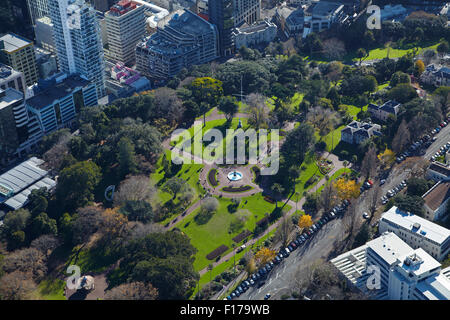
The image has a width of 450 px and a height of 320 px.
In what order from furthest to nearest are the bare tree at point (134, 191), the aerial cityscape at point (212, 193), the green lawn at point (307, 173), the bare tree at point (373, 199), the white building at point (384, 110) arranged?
the white building at point (384, 110)
the green lawn at point (307, 173)
the bare tree at point (134, 191)
the bare tree at point (373, 199)
the aerial cityscape at point (212, 193)

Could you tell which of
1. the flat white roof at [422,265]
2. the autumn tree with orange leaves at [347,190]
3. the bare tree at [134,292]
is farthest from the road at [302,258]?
the flat white roof at [422,265]

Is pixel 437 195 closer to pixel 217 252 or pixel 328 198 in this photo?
pixel 328 198

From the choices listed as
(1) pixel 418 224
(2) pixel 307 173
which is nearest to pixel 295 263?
(1) pixel 418 224

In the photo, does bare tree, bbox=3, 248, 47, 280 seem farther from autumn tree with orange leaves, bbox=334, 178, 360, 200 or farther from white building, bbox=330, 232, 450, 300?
autumn tree with orange leaves, bbox=334, 178, 360, 200

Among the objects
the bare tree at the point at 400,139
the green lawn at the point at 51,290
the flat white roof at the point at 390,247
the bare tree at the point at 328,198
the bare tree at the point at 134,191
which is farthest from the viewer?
the bare tree at the point at 400,139

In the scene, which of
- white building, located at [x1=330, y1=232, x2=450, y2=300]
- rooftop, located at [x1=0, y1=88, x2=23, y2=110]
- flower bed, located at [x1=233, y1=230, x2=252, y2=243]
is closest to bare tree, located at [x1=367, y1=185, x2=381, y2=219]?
white building, located at [x1=330, y1=232, x2=450, y2=300]

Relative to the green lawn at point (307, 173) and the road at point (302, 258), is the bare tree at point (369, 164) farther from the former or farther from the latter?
the green lawn at point (307, 173)

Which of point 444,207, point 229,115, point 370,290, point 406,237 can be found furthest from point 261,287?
point 229,115

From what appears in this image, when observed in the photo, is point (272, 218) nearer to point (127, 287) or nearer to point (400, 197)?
point (400, 197)
